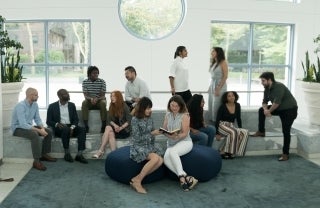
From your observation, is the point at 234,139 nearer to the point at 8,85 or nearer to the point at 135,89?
the point at 135,89

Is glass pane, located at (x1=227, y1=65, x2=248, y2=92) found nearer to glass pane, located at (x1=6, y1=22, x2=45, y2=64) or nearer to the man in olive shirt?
the man in olive shirt

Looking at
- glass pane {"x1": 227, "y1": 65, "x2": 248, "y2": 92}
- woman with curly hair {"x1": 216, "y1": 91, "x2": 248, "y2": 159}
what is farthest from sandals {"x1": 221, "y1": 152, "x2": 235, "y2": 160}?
glass pane {"x1": 227, "y1": 65, "x2": 248, "y2": 92}

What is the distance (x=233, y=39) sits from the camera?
10.0 metres

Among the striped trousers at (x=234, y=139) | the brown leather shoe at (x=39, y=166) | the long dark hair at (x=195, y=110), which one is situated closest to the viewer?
the brown leather shoe at (x=39, y=166)

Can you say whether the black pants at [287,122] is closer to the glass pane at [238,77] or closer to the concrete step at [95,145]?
the concrete step at [95,145]

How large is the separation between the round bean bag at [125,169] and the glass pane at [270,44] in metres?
6.36

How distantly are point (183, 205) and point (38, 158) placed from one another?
2.34 meters

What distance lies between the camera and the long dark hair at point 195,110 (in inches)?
215

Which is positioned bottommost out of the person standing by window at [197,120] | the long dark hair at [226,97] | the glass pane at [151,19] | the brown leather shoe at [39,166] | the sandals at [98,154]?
the brown leather shoe at [39,166]

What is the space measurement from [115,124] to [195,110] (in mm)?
1250

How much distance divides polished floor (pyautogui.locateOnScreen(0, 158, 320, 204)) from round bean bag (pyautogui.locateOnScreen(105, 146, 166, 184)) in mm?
1175

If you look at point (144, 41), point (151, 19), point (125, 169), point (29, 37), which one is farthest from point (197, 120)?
point (29, 37)

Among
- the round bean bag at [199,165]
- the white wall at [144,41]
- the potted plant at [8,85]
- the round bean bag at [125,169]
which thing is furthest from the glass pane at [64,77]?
the round bean bag at [199,165]

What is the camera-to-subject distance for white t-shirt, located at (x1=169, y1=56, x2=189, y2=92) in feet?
20.4
